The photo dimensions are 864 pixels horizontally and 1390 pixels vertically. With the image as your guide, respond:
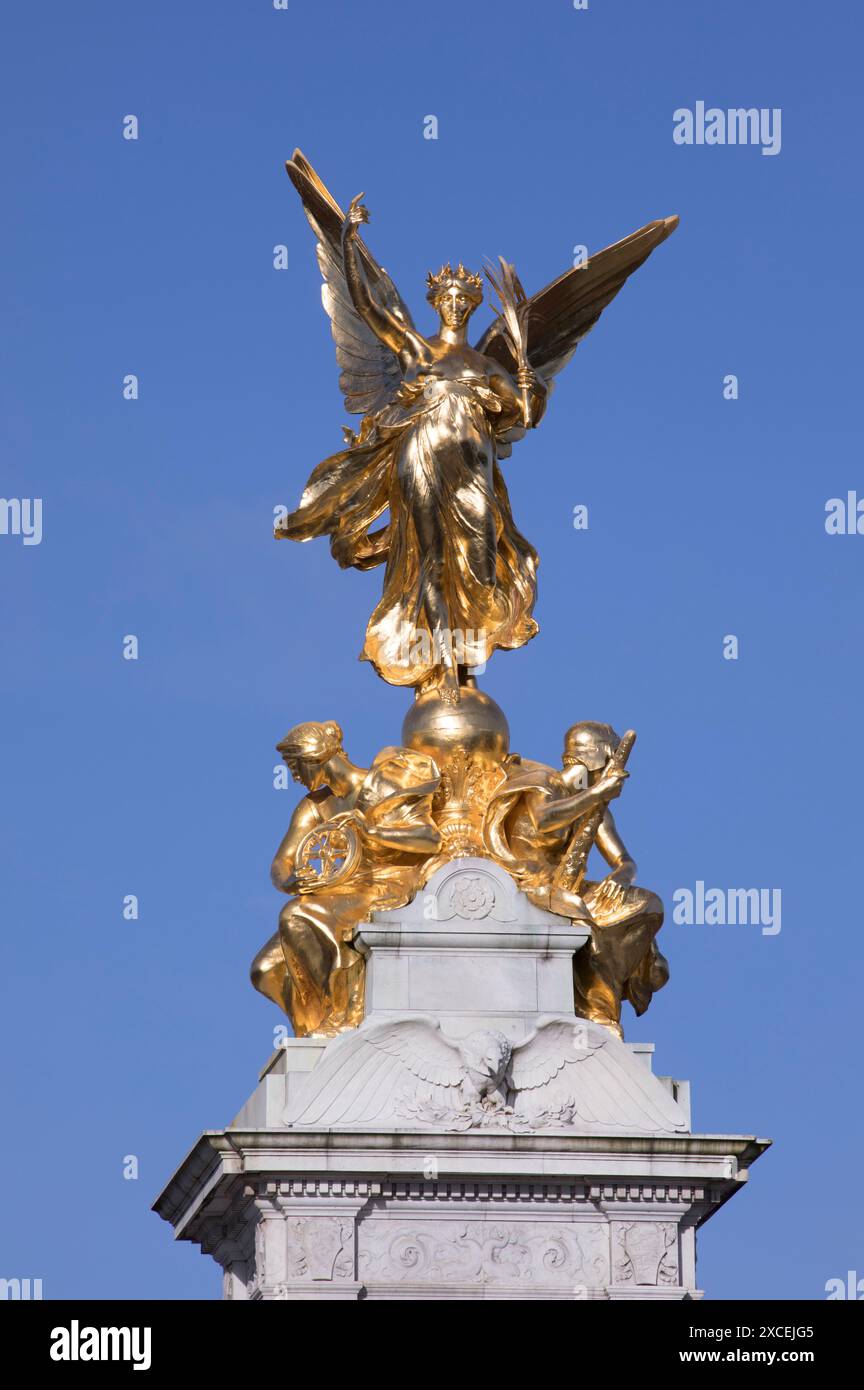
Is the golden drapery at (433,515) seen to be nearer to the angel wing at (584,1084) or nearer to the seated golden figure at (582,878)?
the seated golden figure at (582,878)

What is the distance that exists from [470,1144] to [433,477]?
20.0 ft

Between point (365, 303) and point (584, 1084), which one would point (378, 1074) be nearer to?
point (584, 1084)

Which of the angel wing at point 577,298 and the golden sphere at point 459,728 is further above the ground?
the angel wing at point 577,298

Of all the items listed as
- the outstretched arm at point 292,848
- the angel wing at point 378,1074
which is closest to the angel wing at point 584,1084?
the angel wing at point 378,1074

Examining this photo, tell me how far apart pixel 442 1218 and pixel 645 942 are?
10.6 ft

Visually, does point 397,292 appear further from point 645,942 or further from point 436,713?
point 645,942

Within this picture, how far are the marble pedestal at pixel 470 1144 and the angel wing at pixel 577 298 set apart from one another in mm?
5685

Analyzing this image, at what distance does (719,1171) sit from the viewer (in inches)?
1085

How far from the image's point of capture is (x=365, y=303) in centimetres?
3008

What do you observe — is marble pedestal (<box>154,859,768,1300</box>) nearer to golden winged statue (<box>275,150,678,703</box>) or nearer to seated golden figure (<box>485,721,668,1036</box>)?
seated golden figure (<box>485,721,668,1036</box>)

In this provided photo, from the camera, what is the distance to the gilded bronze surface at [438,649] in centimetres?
2867

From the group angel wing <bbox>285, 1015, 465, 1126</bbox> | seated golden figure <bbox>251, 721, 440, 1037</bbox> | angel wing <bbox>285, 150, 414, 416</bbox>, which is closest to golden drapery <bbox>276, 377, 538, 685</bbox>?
angel wing <bbox>285, 150, 414, 416</bbox>

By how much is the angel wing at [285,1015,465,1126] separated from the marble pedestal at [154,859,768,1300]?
16 millimetres
